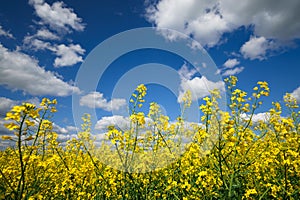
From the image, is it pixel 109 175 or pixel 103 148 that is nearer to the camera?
pixel 109 175

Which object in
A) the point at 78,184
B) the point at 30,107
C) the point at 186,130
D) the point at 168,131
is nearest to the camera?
the point at 30,107

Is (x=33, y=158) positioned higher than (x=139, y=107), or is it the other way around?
(x=139, y=107)

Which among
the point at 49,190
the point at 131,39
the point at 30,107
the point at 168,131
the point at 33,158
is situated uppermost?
the point at 131,39

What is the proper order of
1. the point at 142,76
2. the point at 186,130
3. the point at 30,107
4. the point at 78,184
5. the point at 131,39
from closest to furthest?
the point at 30,107 → the point at 78,184 → the point at 186,130 → the point at 142,76 → the point at 131,39

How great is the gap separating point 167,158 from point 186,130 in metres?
1.39

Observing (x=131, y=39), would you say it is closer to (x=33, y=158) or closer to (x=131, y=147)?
(x=131, y=147)

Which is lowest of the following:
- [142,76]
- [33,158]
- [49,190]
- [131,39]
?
[49,190]

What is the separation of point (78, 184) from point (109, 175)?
1.69ft

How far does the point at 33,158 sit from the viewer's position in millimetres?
3330

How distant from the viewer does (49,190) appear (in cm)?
437

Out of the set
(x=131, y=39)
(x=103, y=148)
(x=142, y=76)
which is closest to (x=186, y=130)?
(x=142, y=76)

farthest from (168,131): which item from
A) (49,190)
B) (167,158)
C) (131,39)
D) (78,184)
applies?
(131,39)

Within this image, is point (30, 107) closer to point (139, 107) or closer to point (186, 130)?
point (139, 107)

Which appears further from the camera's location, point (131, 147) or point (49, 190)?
point (49, 190)
